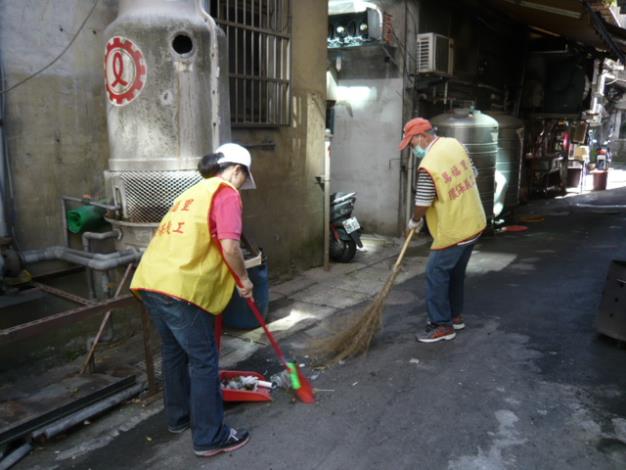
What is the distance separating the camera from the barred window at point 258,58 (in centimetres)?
704

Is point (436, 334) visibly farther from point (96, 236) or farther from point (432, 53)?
point (432, 53)

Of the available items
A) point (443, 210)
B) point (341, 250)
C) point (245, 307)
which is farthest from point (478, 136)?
point (245, 307)

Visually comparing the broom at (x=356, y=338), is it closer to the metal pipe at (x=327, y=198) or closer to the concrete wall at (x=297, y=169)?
the concrete wall at (x=297, y=169)

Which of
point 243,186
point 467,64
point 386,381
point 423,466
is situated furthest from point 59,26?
point 467,64

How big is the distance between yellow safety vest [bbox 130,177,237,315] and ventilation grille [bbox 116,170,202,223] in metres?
1.34

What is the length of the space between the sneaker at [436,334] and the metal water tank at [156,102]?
2.76 metres

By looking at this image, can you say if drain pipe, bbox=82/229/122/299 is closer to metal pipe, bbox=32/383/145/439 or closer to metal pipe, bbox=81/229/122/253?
metal pipe, bbox=81/229/122/253

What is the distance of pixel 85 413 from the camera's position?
4.16 meters

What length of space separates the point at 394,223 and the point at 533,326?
5317 millimetres

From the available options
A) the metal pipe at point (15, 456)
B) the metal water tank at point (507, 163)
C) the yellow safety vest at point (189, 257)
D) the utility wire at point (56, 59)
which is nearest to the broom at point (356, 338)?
the yellow safety vest at point (189, 257)

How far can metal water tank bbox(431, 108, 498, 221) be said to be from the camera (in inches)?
413

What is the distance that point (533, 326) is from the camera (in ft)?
19.8

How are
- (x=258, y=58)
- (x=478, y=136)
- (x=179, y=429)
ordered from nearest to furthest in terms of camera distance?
(x=179, y=429)
(x=258, y=58)
(x=478, y=136)

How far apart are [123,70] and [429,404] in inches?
151
